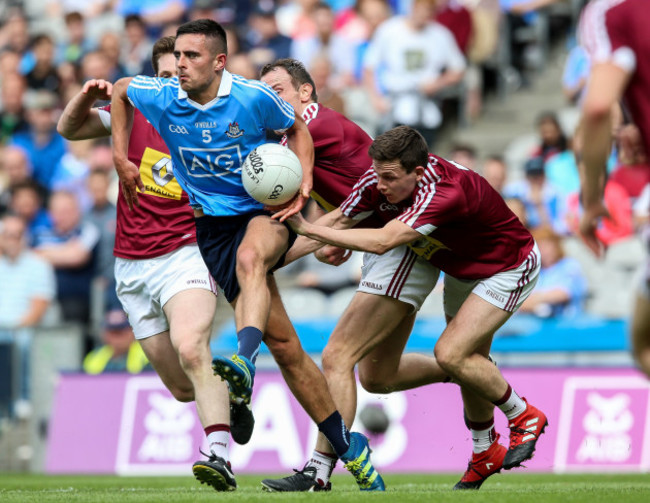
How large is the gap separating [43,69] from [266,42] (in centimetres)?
394

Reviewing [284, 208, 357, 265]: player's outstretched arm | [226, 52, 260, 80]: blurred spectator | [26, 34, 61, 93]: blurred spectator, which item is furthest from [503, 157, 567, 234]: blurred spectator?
[26, 34, 61, 93]: blurred spectator

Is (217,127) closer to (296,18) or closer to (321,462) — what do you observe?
(321,462)

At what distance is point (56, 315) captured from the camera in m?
14.4

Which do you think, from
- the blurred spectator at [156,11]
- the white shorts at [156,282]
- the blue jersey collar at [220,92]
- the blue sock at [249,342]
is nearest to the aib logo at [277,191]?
the blue jersey collar at [220,92]

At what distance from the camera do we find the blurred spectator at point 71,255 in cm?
1441

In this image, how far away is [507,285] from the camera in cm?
838

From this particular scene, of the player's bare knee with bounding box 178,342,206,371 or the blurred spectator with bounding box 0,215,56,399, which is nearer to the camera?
the player's bare knee with bounding box 178,342,206,371

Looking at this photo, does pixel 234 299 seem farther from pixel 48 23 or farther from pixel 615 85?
pixel 48 23

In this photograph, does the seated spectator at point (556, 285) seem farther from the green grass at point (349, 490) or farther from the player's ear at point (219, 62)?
the player's ear at point (219, 62)

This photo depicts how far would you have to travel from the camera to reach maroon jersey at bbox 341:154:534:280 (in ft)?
25.8

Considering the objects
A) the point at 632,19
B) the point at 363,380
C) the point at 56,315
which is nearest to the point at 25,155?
the point at 56,315

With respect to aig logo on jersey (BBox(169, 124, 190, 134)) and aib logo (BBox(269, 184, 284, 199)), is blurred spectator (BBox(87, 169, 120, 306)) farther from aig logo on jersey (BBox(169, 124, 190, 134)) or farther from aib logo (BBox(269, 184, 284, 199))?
aib logo (BBox(269, 184, 284, 199))

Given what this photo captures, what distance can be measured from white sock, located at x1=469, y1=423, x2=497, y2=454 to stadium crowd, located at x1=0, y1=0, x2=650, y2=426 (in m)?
3.80

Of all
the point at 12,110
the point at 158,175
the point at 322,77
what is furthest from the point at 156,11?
the point at 158,175
